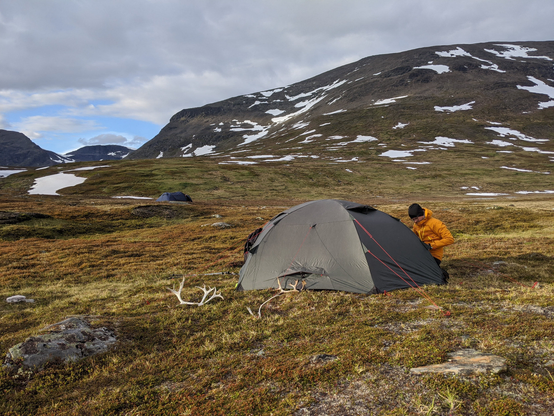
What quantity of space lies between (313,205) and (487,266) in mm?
8635

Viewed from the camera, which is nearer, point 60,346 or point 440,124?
point 60,346

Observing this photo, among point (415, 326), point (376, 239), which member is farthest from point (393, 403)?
point (376, 239)

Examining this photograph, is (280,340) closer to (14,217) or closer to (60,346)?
(60,346)

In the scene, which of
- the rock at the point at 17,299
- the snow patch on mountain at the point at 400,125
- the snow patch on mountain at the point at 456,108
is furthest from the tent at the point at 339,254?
the snow patch on mountain at the point at 456,108

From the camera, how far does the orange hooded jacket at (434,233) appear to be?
1148 cm

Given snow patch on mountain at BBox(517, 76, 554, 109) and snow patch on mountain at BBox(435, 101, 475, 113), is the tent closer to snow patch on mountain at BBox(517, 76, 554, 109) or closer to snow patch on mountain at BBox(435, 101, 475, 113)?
snow patch on mountain at BBox(435, 101, 475, 113)

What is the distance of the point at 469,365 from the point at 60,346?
837 centimetres

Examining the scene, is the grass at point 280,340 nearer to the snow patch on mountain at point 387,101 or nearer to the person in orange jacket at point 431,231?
the person in orange jacket at point 431,231

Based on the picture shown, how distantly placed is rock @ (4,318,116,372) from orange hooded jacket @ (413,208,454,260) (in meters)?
11.3

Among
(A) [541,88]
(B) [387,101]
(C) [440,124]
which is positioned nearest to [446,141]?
(C) [440,124]

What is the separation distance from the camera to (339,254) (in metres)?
10.8

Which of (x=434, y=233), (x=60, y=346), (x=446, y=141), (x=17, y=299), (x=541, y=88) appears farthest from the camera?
(x=541, y=88)

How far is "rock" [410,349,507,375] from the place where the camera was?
5016 mm

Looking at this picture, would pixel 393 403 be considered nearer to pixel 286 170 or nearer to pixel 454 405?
pixel 454 405
